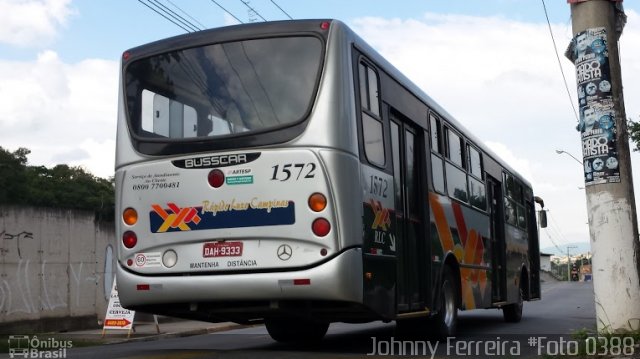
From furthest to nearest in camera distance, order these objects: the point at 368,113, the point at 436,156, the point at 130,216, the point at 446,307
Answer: the point at 436,156
the point at 446,307
the point at 368,113
the point at 130,216

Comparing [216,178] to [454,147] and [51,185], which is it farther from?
[51,185]

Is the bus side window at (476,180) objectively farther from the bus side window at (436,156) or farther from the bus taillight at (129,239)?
the bus taillight at (129,239)

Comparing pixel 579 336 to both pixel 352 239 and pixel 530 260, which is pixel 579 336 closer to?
pixel 352 239

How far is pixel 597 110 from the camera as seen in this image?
345 inches

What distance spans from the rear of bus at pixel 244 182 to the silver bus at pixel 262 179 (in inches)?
0.6

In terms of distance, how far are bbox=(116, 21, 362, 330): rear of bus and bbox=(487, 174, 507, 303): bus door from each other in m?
7.07

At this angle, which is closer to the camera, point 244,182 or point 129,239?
point 244,182

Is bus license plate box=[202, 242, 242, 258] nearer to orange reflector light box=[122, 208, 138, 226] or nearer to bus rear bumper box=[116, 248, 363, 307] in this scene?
bus rear bumper box=[116, 248, 363, 307]

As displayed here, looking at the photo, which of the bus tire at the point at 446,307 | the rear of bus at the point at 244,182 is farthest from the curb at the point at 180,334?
the rear of bus at the point at 244,182

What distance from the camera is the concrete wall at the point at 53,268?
56.7 feet

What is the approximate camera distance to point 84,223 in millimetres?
19875

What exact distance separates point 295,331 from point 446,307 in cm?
221

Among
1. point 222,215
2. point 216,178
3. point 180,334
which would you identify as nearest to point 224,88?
point 216,178

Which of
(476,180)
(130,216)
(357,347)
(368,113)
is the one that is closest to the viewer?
(130,216)
